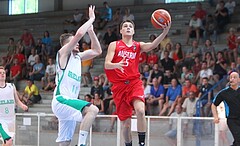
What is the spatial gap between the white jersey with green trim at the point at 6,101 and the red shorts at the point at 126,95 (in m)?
2.71

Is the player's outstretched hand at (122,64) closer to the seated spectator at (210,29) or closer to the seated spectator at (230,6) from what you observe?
the seated spectator at (210,29)

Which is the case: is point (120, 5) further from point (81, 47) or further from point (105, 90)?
point (105, 90)

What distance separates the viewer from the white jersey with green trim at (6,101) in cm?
1176

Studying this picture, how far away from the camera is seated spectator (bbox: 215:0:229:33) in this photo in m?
20.8

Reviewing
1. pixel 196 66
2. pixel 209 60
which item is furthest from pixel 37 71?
pixel 209 60

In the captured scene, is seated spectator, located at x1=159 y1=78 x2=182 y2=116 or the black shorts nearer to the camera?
the black shorts

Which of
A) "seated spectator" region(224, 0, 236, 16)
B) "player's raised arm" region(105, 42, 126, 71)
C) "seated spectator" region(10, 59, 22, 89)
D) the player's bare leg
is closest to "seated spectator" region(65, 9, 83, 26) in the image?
"seated spectator" region(10, 59, 22, 89)

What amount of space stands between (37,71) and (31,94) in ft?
5.63

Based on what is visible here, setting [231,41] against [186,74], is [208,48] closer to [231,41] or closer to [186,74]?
[231,41]

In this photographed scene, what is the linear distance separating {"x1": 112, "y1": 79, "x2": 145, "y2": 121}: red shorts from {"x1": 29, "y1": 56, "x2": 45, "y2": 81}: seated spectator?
1269cm

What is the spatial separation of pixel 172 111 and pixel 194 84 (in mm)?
1181

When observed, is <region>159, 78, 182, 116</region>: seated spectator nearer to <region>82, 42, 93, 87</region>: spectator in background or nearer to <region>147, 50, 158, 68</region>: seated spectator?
<region>147, 50, 158, 68</region>: seated spectator

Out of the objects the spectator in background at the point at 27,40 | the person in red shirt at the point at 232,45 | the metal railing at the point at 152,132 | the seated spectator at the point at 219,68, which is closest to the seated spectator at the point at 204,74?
the seated spectator at the point at 219,68

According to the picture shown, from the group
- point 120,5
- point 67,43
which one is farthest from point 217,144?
point 120,5
